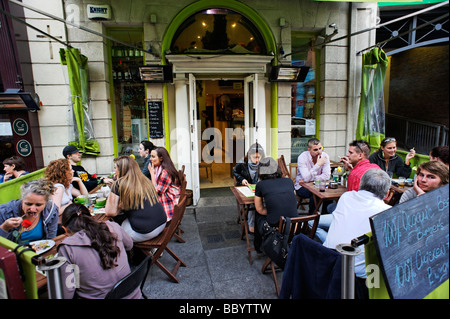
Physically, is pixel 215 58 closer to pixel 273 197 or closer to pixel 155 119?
pixel 155 119

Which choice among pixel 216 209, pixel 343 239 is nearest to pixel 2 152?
pixel 216 209

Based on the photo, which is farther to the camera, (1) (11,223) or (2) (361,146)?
(2) (361,146)

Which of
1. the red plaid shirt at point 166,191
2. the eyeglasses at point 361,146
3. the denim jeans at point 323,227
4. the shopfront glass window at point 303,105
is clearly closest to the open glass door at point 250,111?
the shopfront glass window at point 303,105

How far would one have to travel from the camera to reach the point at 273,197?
3.11m

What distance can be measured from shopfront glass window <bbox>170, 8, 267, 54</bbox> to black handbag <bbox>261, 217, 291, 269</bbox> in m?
4.23

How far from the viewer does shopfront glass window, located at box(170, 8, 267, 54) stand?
18.9 ft

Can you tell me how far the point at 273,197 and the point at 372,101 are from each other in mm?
4117

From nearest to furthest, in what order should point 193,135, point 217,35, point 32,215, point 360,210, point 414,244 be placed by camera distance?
point 414,244 < point 360,210 < point 32,215 < point 193,135 < point 217,35

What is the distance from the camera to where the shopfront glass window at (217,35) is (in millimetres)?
5750

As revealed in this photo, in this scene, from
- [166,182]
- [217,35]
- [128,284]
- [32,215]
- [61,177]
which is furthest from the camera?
[217,35]

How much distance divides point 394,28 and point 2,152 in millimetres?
9326

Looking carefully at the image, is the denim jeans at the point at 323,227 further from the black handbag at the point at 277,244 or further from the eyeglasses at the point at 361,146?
the eyeglasses at the point at 361,146

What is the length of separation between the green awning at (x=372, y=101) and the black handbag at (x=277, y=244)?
4162mm

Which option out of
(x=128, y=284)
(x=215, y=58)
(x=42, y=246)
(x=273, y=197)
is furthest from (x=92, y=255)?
(x=215, y=58)
